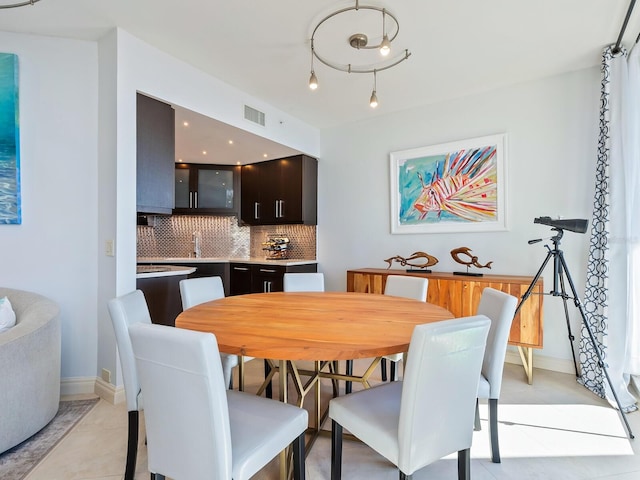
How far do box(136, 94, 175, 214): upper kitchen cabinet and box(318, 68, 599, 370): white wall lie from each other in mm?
2261

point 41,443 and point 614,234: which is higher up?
point 614,234

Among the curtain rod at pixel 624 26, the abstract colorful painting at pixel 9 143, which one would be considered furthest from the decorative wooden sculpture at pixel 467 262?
the abstract colorful painting at pixel 9 143

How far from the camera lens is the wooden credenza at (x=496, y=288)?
107 inches

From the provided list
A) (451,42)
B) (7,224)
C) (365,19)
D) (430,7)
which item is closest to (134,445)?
(7,224)

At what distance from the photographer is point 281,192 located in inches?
181

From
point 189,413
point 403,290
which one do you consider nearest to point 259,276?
point 403,290

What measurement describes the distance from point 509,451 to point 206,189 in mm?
4628

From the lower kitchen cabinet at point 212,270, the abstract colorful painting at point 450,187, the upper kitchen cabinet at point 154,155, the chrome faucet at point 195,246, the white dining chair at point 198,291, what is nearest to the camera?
the white dining chair at point 198,291

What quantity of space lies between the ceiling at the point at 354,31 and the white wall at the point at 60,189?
224mm

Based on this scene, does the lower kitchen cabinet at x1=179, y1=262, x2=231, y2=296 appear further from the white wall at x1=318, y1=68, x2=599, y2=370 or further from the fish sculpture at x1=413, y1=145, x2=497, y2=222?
the fish sculpture at x1=413, y1=145, x2=497, y2=222

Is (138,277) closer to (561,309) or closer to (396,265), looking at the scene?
(396,265)

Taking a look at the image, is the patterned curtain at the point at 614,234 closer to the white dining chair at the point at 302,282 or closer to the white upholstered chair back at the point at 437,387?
the white upholstered chair back at the point at 437,387

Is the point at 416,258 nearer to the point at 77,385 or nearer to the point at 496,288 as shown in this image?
the point at 496,288

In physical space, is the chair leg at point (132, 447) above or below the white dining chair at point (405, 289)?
below
